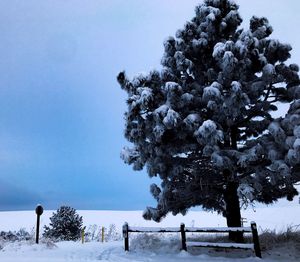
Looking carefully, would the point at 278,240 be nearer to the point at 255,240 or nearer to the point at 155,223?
the point at 255,240

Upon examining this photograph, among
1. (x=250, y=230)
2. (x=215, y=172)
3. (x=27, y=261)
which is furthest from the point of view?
(x=215, y=172)

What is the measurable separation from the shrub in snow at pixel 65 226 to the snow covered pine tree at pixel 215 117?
A: 1102 cm

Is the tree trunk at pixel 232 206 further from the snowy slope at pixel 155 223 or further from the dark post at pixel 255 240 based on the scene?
the snowy slope at pixel 155 223

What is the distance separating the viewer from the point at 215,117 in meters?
15.4

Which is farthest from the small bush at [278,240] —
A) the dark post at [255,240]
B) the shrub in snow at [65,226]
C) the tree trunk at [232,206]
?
the shrub in snow at [65,226]

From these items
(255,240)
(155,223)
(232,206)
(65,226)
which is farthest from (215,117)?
(155,223)

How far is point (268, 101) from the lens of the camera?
1614cm

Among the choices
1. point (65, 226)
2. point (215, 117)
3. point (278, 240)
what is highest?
point (215, 117)

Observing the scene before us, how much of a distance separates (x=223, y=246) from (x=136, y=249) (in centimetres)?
418

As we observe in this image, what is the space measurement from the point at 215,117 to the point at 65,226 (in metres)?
14.8

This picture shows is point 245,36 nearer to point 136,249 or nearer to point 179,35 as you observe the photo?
point 179,35

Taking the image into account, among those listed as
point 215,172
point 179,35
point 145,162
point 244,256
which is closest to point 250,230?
point 244,256

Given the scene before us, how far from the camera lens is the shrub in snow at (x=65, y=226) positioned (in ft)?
82.7

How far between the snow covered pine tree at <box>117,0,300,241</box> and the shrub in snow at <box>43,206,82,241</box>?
11018 mm
